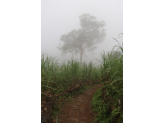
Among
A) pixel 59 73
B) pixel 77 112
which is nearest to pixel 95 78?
pixel 59 73

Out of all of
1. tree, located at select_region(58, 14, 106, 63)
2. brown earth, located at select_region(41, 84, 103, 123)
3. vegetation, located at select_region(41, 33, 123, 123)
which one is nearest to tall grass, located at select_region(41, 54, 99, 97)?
vegetation, located at select_region(41, 33, 123, 123)

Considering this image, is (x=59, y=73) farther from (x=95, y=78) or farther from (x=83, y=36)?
(x=83, y=36)

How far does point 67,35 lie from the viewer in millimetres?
15719

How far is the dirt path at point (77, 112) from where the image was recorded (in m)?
1.84

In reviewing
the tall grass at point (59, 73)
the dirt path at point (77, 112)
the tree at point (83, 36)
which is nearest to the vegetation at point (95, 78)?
the tall grass at point (59, 73)

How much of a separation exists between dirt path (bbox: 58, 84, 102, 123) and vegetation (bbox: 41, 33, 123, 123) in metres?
0.14

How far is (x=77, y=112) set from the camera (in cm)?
213

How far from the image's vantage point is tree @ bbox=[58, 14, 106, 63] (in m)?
15.4

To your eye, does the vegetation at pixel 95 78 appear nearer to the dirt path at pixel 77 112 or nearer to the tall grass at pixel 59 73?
the tall grass at pixel 59 73

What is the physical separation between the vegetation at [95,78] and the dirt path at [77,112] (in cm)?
14

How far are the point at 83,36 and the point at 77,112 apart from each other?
1402 centimetres

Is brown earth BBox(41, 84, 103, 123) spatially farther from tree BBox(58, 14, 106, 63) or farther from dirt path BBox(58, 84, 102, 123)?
tree BBox(58, 14, 106, 63)
